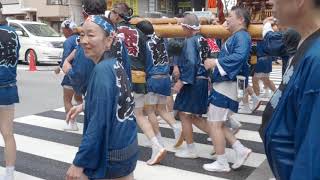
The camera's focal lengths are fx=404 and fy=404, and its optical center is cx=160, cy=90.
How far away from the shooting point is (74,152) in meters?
5.55

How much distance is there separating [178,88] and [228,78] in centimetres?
82

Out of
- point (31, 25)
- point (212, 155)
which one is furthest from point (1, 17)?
point (31, 25)

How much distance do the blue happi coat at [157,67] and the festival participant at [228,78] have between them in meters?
0.94

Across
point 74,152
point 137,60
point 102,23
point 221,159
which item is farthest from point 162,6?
point 102,23

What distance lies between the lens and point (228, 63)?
4.30 m

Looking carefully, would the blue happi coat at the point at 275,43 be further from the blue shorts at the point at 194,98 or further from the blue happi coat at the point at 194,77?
the blue shorts at the point at 194,98

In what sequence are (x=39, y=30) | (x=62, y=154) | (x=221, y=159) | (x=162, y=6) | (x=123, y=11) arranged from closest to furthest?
(x=221, y=159)
(x=123, y=11)
(x=62, y=154)
(x=39, y=30)
(x=162, y=6)

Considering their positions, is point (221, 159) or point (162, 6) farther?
point (162, 6)

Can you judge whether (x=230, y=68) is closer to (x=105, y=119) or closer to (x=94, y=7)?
(x=94, y=7)

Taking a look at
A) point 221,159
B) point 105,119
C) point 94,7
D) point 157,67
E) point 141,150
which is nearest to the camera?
point 105,119

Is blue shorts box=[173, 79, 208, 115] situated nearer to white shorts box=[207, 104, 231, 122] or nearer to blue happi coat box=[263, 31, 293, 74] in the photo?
white shorts box=[207, 104, 231, 122]

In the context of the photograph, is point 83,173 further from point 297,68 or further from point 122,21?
point 122,21

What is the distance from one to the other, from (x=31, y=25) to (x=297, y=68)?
55.4 feet

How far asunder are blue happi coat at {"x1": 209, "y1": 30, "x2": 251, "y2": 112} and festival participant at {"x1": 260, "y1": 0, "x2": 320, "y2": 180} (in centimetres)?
265
